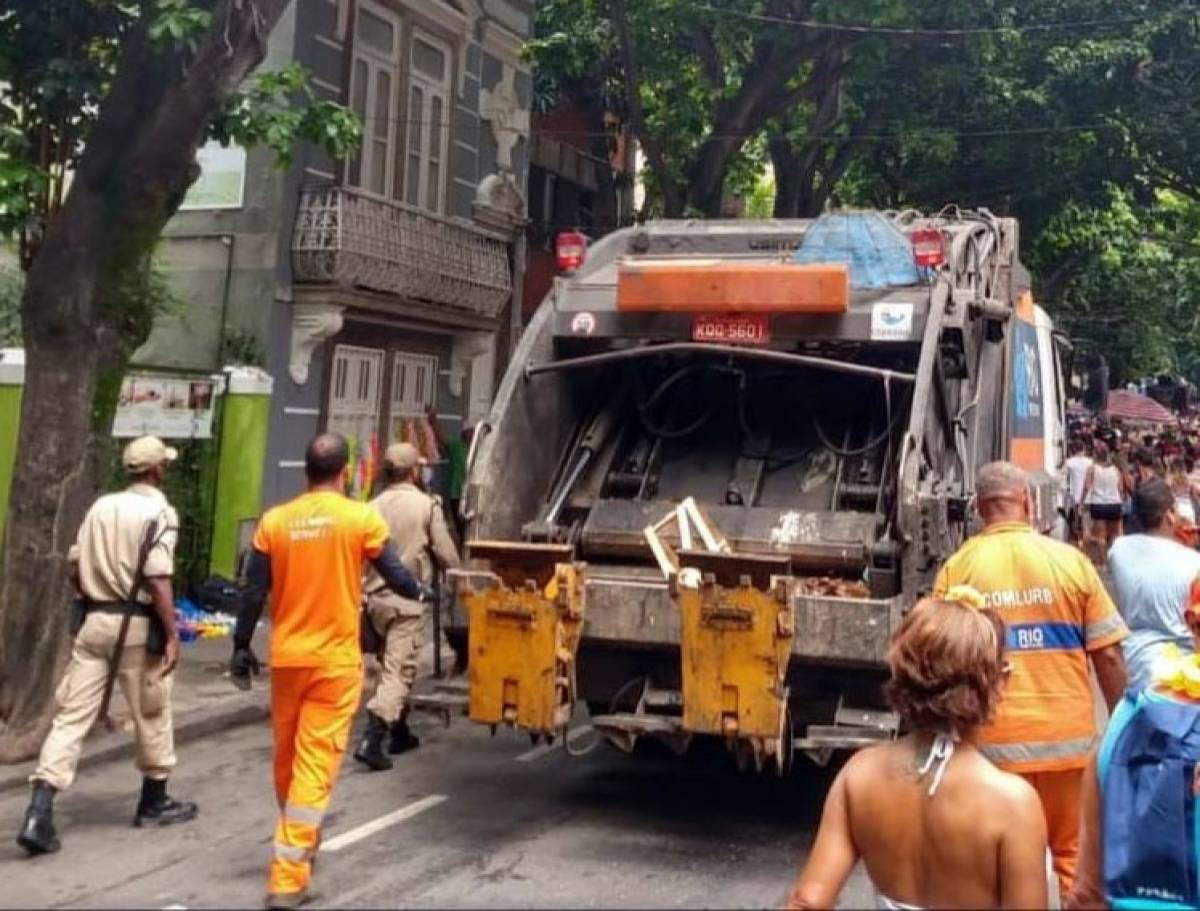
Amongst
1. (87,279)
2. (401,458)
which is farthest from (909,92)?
(87,279)

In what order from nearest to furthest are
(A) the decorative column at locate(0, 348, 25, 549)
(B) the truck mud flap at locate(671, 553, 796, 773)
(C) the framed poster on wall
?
(B) the truck mud flap at locate(671, 553, 796, 773) < (A) the decorative column at locate(0, 348, 25, 549) < (C) the framed poster on wall

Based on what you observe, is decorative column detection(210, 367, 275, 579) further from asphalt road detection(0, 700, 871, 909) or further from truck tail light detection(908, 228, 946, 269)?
truck tail light detection(908, 228, 946, 269)

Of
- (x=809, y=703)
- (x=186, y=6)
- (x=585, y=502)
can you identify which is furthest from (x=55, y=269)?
(x=809, y=703)

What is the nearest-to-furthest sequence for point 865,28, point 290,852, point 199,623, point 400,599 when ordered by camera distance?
point 290,852, point 400,599, point 199,623, point 865,28

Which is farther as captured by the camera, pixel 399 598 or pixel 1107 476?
pixel 1107 476

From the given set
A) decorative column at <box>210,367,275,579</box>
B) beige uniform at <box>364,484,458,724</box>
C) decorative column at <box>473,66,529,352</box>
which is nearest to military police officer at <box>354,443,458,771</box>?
beige uniform at <box>364,484,458,724</box>

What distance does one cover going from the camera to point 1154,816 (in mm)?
2918

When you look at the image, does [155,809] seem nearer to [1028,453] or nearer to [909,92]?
[1028,453]

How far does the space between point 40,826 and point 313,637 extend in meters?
1.42

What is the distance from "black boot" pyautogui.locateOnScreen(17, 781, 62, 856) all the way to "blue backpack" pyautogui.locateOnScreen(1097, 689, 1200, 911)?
4.06m

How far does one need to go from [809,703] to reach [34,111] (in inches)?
205

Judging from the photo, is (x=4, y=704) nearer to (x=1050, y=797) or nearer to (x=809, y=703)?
(x=809, y=703)

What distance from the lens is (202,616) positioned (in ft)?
35.4

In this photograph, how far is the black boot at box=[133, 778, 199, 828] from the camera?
5.98m
